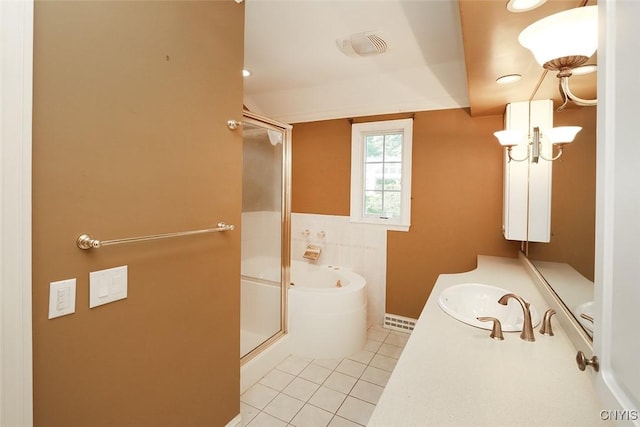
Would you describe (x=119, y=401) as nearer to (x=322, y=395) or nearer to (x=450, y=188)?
(x=322, y=395)

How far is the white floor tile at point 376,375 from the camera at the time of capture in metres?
2.34

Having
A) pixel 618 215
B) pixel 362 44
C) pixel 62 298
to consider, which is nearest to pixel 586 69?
pixel 618 215

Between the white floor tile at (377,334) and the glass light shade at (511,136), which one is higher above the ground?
the glass light shade at (511,136)

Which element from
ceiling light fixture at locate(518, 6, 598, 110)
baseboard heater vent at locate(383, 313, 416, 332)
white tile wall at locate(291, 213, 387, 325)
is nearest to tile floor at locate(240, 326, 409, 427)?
baseboard heater vent at locate(383, 313, 416, 332)

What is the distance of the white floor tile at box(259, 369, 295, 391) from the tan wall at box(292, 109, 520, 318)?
137cm

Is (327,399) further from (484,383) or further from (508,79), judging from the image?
(508,79)

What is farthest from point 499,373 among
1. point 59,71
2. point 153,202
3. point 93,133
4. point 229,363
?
point 59,71

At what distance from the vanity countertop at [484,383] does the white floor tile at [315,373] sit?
130 centimetres

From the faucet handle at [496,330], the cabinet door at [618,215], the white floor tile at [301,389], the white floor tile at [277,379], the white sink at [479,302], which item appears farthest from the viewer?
the white floor tile at [277,379]

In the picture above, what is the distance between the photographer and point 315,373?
8.02 feet

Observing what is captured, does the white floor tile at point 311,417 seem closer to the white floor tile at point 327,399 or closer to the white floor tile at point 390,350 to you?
the white floor tile at point 327,399

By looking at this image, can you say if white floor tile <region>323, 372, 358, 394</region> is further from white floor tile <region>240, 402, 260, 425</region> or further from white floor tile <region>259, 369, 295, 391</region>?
white floor tile <region>240, 402, 260, 425</region>

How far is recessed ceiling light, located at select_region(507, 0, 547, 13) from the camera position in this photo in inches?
44.3

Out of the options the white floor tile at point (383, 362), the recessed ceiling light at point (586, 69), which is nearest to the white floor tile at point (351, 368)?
the white floor tile at point (383, 362)
